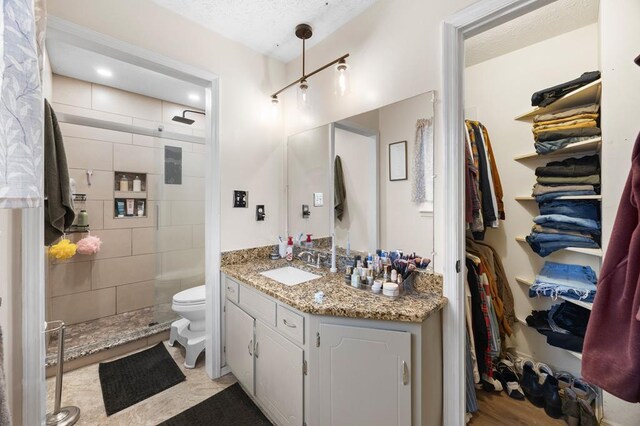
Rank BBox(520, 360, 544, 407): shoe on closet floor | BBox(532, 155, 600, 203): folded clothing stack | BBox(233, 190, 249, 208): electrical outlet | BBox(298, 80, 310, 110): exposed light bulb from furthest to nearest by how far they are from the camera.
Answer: BBox(233, 190, 249, 208): electrical outlet < BBox(298, 80, 310, 110): exposed light bulb < BBox(520, 360, 544, 407): shoe on closet floor < BBox(532, 155, 600, 203): folded clothing stack

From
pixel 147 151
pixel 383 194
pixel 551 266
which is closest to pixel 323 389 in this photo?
pixel 383 194

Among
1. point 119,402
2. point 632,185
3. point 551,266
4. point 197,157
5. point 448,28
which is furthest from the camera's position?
point 197,157

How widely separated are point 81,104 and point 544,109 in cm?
391

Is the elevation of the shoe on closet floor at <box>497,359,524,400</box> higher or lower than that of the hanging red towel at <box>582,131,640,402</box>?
lower

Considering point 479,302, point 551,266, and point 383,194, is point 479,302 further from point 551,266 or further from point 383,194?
point 383,194

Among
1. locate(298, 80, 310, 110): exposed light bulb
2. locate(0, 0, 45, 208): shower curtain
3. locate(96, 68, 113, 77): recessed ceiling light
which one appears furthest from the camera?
locate(96, 68, 113, 77): recessed ceiling light

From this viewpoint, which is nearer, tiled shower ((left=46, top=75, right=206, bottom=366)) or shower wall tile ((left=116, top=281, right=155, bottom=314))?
tiled shower ((left=46, top=75, right=206, bottom=366))

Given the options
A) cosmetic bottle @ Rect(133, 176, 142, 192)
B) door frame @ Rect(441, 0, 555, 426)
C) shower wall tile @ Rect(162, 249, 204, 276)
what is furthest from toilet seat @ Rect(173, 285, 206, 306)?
door frame @ Rect(441, 0, 555, 426)

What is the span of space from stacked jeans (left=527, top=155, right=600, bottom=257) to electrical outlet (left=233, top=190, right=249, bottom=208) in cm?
208

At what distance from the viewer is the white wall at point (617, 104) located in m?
1.32

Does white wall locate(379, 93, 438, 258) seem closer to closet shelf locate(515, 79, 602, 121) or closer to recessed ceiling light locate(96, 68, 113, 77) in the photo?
closet shelf locate(515, 79, 602, 121)

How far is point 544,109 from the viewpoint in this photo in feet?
5.87

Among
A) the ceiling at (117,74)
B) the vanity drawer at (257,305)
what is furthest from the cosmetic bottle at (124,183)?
the vanity drawer at (257,305)

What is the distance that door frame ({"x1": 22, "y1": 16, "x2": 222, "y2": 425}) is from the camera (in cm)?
126
